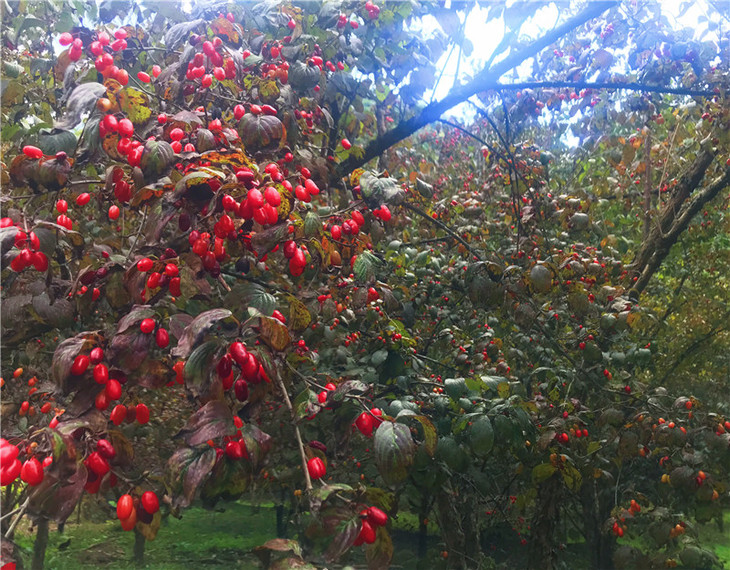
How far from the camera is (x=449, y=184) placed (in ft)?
27.8

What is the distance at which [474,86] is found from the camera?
138 inches

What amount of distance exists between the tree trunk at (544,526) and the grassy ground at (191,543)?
15.8ft

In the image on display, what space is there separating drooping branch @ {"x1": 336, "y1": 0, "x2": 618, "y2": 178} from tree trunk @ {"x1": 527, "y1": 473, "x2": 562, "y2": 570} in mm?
3333

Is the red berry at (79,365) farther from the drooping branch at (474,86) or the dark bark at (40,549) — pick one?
the dark bark at (40,549)

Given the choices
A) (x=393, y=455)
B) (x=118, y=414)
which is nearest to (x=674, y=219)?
(x=393, y=455)

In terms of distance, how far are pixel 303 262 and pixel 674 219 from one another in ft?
20.3

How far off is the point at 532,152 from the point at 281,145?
3668 mm

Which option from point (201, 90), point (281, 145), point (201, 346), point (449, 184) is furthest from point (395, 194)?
point (449, 184)

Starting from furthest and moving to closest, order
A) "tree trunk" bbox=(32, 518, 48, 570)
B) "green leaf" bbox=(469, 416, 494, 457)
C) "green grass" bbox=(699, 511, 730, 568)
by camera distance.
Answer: "green grass" bbox=(699, 511, 730, 568), "tree trunk" bbox=(32, 518, 48, 570), "green leaf" bbox=(469, 416, 494, 457)

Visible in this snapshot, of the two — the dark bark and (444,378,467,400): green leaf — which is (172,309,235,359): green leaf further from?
the dark bark

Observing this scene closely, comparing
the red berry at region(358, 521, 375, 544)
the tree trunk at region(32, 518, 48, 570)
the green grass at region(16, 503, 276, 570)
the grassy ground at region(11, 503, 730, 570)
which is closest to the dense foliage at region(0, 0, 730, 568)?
the red berry at region(358, 521, 375, 544)

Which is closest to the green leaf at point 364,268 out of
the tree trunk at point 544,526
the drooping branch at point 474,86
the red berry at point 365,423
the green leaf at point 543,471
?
the red berry at point 365,423

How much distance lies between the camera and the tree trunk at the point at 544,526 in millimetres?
5066

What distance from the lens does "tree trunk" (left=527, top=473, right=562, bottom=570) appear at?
5066mm
